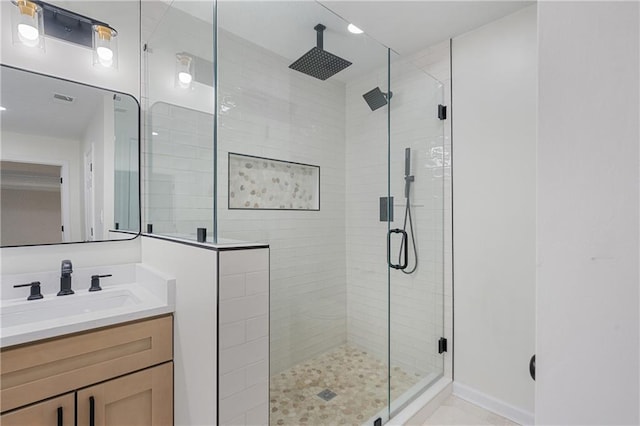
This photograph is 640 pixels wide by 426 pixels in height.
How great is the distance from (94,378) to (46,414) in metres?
0.17

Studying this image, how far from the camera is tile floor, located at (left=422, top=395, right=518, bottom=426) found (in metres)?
1.97

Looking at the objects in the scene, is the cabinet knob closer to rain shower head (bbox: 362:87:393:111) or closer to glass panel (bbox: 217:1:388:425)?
glass panel (bbox: 217:1:388:425)

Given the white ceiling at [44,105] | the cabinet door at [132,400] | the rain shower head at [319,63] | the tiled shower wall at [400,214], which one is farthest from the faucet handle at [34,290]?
the rain shower head at [319,63]

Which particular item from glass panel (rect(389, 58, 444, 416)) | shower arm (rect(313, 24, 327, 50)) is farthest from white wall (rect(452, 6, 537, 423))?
shower arm (rect(313, 24, 327, 50))

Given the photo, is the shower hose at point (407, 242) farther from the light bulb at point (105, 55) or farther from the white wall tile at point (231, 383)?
the light bulb at point (105, 55)

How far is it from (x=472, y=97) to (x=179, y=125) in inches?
78.1

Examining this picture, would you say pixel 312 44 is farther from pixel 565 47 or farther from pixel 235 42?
pixel 565 47

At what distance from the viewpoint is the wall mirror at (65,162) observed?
59.9 inches

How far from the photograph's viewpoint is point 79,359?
1.24 meters

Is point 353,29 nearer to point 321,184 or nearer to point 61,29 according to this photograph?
point 321,184

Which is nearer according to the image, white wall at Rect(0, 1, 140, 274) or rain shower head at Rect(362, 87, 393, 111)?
white wall at Rect(0, 1, 140, 274)

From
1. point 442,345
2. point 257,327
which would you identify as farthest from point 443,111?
point 257,327

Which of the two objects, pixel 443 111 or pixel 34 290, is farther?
pixel 443 111

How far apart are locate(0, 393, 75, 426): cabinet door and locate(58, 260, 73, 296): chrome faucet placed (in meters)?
0.58
